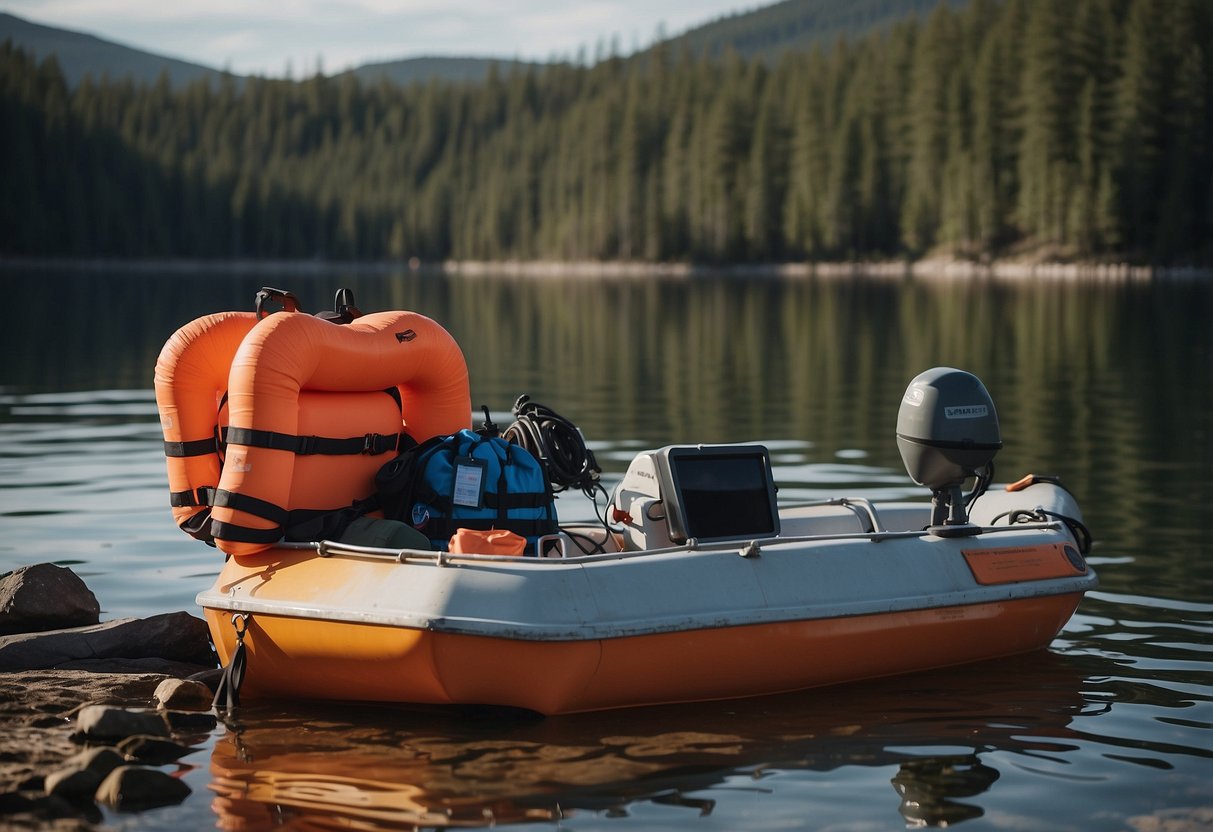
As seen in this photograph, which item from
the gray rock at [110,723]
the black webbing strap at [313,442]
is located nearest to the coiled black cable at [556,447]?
the black webbing strap at [313,442]

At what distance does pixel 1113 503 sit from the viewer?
12695mm

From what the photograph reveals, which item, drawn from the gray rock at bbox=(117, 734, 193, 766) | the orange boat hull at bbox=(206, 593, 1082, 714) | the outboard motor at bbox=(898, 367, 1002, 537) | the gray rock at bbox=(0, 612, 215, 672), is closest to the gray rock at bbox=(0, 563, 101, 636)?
the gray rock at bbox=(0, 612, 215, 672)

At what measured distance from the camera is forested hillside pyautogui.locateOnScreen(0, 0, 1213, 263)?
7825 cm

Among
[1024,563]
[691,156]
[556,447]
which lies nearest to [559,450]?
[556,447]

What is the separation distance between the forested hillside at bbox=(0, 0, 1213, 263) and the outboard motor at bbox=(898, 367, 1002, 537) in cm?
6671

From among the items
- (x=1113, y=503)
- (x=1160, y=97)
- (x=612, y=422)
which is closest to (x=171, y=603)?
(x=1113, y=503)

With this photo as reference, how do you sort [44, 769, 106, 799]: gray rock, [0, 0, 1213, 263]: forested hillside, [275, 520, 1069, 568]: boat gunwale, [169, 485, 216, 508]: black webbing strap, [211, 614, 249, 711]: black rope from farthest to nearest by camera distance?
[0, 0, 1213, 263]: forested hillside, [169, 485, 216, 508]: black webbing strap, [211, 614, 249, 711]: black rope, [275, 520, 1069, 568]: boat gunwale, [44, 769, 106, 799]: gray rock

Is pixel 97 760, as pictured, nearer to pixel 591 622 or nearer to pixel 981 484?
pixel 591 622

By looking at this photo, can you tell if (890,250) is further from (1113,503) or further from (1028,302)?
(1113,503)

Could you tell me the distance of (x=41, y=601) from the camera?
27.7 feet

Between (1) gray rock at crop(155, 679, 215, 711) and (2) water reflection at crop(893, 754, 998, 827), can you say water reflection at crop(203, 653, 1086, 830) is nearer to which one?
(2) water reflection at crop(893, 754, 998, 827)

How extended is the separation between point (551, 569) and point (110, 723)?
6.59 ft

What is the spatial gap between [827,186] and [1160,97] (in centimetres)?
2346

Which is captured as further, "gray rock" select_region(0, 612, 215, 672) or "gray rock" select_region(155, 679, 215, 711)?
"gray rock" select_region(0, 612, 215, 672)
